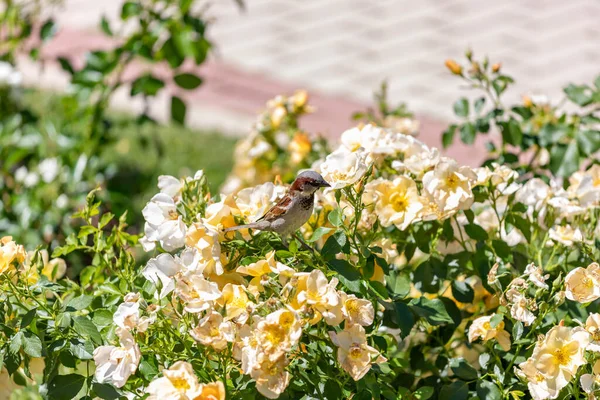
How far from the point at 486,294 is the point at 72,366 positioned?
0.87 meters

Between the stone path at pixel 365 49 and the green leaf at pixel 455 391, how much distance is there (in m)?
4.27

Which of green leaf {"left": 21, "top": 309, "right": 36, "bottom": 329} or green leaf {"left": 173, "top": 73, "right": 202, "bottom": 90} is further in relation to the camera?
green leaf {"left": 173, "top": 73, "right": 202, "bottom": 90}

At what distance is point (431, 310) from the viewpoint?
1730mm

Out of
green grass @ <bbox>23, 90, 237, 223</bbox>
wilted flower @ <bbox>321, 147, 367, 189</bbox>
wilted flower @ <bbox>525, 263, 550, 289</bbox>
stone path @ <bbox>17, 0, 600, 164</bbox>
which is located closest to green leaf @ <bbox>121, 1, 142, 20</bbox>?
green grass @ <bbox>23, 90, 237, 223</bbox>

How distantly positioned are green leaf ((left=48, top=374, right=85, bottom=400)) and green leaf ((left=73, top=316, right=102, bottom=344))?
75 millimetres

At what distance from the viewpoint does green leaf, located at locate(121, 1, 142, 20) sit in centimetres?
327

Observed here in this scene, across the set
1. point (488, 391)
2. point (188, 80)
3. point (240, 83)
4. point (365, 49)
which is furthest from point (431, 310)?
point (365, 49)

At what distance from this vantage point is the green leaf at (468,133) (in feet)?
7.91

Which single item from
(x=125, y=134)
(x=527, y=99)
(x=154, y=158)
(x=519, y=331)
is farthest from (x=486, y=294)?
(x=125, y=134)

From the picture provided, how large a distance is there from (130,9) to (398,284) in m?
1.93

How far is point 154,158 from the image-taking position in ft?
17.6

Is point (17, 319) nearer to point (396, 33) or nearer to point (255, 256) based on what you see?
point (255, 256)

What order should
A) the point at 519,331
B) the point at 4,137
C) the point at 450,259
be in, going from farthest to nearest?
the point at 4,137
the point at 450,259
the point at 519,331

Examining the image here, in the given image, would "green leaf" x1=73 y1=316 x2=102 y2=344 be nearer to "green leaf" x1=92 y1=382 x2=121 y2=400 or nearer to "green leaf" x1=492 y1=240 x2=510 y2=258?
"green leaf" x1=92 y1=382 x2=121 y2=400
